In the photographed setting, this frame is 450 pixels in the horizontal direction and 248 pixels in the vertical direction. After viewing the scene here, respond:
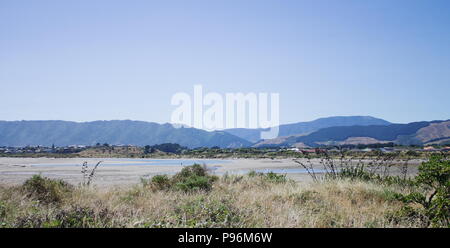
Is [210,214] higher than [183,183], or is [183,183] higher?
[210,214]

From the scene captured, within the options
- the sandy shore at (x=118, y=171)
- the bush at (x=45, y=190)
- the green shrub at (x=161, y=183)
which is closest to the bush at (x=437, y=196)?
the green shrub at (x=161, y=183)

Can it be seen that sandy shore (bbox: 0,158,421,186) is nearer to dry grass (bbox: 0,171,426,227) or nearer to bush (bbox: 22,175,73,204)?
bush (bbox: 22,175,73,204)

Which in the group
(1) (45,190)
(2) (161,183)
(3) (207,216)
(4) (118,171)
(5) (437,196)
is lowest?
(4) (118,171)

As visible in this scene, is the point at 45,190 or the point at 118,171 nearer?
the point at 45,190

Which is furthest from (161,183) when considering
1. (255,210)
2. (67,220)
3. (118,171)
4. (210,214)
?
(118,171)

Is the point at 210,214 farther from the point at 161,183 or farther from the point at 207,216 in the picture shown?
the point at 161,183

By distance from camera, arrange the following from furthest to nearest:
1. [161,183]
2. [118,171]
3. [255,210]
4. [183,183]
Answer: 1. [118,171]
2. [161,183]
3. [183,183]
4. [255,210]

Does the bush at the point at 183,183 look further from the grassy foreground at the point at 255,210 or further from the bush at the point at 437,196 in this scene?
the bush at the point at 437,196

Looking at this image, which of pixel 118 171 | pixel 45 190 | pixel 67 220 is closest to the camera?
pixel 67 220

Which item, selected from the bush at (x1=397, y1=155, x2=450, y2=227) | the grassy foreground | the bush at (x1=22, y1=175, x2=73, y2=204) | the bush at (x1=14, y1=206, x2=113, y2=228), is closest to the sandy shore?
the bush at (x1=22, y1=175, x2=73, y2=204)
